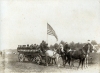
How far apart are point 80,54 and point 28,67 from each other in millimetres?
312

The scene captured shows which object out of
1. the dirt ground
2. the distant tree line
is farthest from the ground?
the distant tree line

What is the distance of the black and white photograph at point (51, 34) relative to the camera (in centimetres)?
115

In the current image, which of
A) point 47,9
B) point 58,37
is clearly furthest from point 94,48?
point 47,9

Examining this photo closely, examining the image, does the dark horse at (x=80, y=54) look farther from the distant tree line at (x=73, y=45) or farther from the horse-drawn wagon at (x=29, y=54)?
the horse-drawn wagon at (x=29, y=54)

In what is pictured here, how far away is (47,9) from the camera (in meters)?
1.16

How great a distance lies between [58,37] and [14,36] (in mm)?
255

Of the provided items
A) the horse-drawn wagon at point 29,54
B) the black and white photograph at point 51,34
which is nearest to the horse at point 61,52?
the black and white photograph at point 51,34

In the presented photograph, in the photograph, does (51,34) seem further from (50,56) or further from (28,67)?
(28,67)

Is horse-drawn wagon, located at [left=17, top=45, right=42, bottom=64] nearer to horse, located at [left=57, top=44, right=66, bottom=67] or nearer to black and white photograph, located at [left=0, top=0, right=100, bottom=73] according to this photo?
black and white photograph, located at [left=0, top=0, right=100, bottom=73]

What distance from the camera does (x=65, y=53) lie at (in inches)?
45.9

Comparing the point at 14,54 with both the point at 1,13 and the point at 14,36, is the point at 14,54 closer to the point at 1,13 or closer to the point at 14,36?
the point at 14,36

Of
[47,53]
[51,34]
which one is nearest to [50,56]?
[47,53]

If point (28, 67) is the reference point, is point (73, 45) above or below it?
above

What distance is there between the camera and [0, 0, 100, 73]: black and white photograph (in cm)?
115
